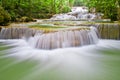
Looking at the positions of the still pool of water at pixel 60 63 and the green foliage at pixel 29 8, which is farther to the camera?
the green foliage at pixel 29 8

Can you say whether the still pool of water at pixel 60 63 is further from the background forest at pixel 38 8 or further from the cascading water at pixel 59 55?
the background forest at pixel 38 8

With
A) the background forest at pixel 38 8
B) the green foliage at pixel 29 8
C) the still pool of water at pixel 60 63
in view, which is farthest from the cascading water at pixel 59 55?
the green foliage at pixel 29 8

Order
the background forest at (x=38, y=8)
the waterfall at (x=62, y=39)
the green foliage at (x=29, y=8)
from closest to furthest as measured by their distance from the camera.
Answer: the waterfall at (x=62, y=39) < the background forest at (x=38, y=8) < the green foliage at (x=29, y=8)

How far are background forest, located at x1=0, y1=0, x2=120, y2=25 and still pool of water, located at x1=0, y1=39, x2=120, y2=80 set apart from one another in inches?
123

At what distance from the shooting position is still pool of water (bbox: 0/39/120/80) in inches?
139

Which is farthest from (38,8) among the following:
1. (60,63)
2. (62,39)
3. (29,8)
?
(60,63)

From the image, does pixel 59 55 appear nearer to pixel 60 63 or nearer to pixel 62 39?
pixel 60 63

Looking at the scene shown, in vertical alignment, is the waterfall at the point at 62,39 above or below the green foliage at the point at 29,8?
below

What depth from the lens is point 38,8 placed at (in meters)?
13.2

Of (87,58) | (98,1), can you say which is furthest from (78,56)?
(98,1)

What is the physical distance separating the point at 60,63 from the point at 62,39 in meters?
1.31

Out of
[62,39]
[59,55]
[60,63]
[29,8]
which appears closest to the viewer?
[60,63]

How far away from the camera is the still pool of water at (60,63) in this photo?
3543 mm

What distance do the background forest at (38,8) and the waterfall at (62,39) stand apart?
2.99 meters
